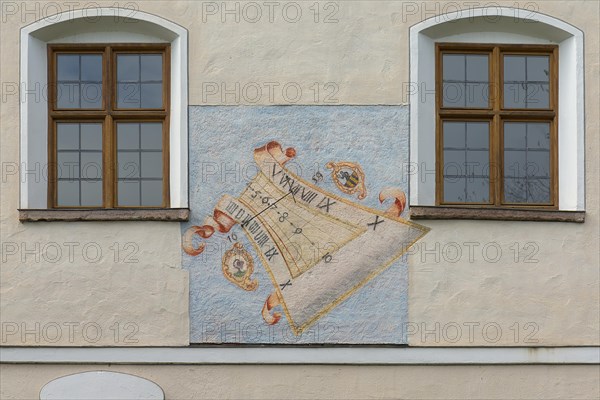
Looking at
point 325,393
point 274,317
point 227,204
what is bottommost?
point 325,393

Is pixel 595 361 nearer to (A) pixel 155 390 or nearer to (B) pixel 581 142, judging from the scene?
(B) pixel 581 142

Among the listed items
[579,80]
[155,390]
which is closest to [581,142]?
[579,80]

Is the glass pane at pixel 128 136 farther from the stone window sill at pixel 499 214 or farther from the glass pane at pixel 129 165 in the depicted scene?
the stone window sill at pixel 499 214

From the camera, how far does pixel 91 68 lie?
10664mm

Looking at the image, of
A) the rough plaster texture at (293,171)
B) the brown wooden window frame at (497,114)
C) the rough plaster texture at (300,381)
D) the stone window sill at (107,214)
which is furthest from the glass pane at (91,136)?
the brown wooden window frame at (497,114)

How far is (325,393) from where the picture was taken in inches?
400

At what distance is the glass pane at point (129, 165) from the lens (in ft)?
34.7

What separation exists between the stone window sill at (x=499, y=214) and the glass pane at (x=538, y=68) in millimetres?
1219

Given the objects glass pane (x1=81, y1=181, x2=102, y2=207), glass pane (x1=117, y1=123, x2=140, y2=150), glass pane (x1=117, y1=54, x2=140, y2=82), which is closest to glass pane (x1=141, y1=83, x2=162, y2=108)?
glass pane (x1=117, y1=54, x2=140, y2=82)

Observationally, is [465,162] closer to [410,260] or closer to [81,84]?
[410,260]

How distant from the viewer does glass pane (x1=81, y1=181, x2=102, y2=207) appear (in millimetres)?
10539

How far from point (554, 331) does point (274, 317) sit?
7.69 feet

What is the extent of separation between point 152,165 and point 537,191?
334 centimetres

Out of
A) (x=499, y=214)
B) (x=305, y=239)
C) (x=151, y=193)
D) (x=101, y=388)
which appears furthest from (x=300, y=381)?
(x=499, y=214)
